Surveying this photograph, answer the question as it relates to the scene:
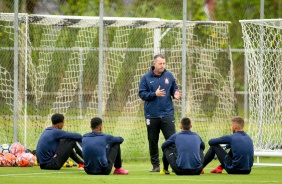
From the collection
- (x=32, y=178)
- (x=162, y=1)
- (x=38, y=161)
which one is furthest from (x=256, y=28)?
(x=162, y=1)

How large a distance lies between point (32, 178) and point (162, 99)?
307 cm

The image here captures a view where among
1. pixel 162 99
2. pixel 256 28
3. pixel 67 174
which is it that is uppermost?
pixel 256 28

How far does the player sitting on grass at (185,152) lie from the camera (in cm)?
1524

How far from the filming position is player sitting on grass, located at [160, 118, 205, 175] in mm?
15242

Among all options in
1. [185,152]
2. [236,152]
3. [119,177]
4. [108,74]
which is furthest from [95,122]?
[108,74]

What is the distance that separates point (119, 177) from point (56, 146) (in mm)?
1927

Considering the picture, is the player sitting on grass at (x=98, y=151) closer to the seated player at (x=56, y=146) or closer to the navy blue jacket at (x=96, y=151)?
the navy blue jacket at (x=96, y=151)

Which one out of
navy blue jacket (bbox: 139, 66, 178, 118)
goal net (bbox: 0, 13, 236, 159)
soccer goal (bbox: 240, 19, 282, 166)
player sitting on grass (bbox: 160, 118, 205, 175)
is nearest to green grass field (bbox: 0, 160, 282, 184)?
player sitting on grass (bbox: 160, 118, 205, 175)

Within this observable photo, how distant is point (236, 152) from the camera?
15750 mm

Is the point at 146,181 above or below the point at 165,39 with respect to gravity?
below

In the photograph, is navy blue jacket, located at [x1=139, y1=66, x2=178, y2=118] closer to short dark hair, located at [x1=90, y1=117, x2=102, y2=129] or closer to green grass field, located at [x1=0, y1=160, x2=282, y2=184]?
green grass field, located at [x1=0, y1=160, x2=282, y2=184]

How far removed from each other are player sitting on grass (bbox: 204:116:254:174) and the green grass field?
0.19 m

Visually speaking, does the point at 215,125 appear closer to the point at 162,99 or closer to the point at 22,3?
the point at 22,3

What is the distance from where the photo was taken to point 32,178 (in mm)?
14805
